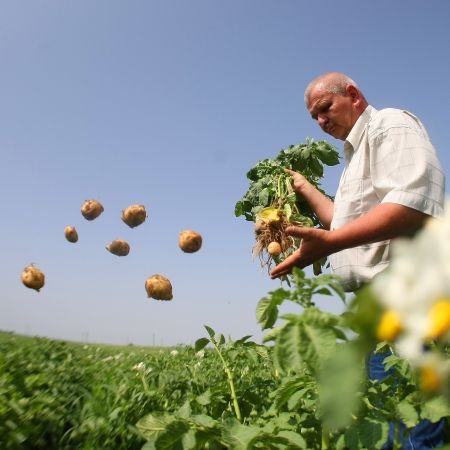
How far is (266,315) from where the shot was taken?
1.20m

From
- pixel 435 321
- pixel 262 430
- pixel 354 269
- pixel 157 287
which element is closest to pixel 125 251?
pixel 157 287

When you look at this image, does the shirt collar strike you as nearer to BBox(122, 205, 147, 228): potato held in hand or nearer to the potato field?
the potato field

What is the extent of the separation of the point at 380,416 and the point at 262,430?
0.43m

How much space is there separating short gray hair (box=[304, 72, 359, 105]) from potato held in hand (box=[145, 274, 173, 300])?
4.03 meters

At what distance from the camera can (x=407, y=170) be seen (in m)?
2.28

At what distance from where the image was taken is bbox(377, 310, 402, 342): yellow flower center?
0.35 meters

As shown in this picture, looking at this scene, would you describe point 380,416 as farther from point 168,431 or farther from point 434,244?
point 434,244

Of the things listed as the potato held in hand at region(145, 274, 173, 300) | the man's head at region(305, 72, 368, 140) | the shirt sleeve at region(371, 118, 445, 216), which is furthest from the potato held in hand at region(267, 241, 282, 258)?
the potato held in hand at region(145, 274, 173, 300)

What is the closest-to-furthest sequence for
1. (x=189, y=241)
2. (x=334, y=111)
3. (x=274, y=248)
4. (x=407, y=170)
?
1. (x=407, y=170)
2. (x=334, y=111)
3. (x=274, y=248)
4. (x=189, y=241)

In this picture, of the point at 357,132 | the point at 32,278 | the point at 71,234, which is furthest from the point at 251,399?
the point at 71,234

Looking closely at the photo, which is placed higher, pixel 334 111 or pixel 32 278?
pixel 334 111

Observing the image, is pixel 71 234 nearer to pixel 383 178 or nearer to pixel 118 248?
pixel 118 248

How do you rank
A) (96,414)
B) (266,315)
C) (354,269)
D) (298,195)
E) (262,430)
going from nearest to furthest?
(266,315) < (262,430) < (96,414) < (354,269) < (298,195)

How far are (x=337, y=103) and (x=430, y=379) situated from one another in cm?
324
